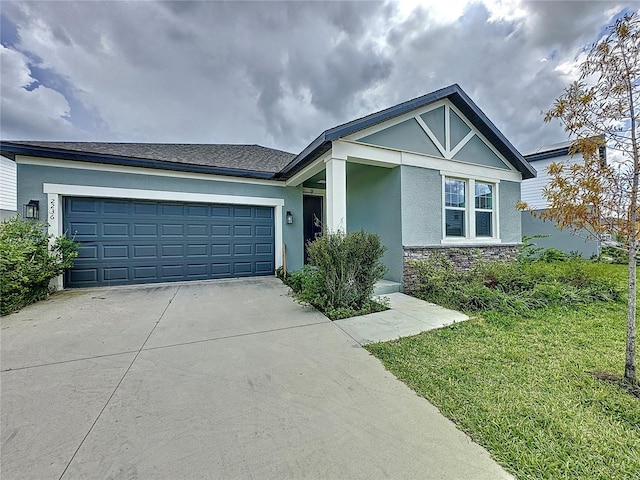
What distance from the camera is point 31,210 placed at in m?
6.17

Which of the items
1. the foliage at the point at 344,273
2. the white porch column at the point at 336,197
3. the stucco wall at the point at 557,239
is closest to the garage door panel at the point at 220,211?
the white porch column at the point at 336,197

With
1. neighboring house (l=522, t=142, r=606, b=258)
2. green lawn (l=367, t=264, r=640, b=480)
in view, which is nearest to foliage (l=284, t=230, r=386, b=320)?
green lawn (l=367, t=264, r=640, b=480)

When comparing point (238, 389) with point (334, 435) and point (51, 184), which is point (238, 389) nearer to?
point (334, 435)

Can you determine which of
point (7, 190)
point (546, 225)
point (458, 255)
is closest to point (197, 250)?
point (7, 190)

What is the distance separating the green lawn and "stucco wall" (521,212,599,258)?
10145 millimetres

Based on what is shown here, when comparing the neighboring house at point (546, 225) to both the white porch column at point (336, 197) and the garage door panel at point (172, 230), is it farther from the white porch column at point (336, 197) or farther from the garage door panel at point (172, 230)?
the garage door panel at point (172, 230)

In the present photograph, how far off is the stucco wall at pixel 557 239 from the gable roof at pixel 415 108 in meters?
5.30

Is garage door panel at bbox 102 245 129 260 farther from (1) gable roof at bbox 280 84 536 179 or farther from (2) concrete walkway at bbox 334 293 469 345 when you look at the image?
(2) concrete walkway at bbox 334 293 469 345

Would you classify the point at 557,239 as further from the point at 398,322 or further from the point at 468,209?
the point at 398,322

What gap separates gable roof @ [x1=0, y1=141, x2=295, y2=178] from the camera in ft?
→ 20.4

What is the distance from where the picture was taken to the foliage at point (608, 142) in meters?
2.65

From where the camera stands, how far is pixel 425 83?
11.5 metres

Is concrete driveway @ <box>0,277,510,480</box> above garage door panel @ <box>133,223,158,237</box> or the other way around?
the other way around

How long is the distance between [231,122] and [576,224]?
46.3 ft
